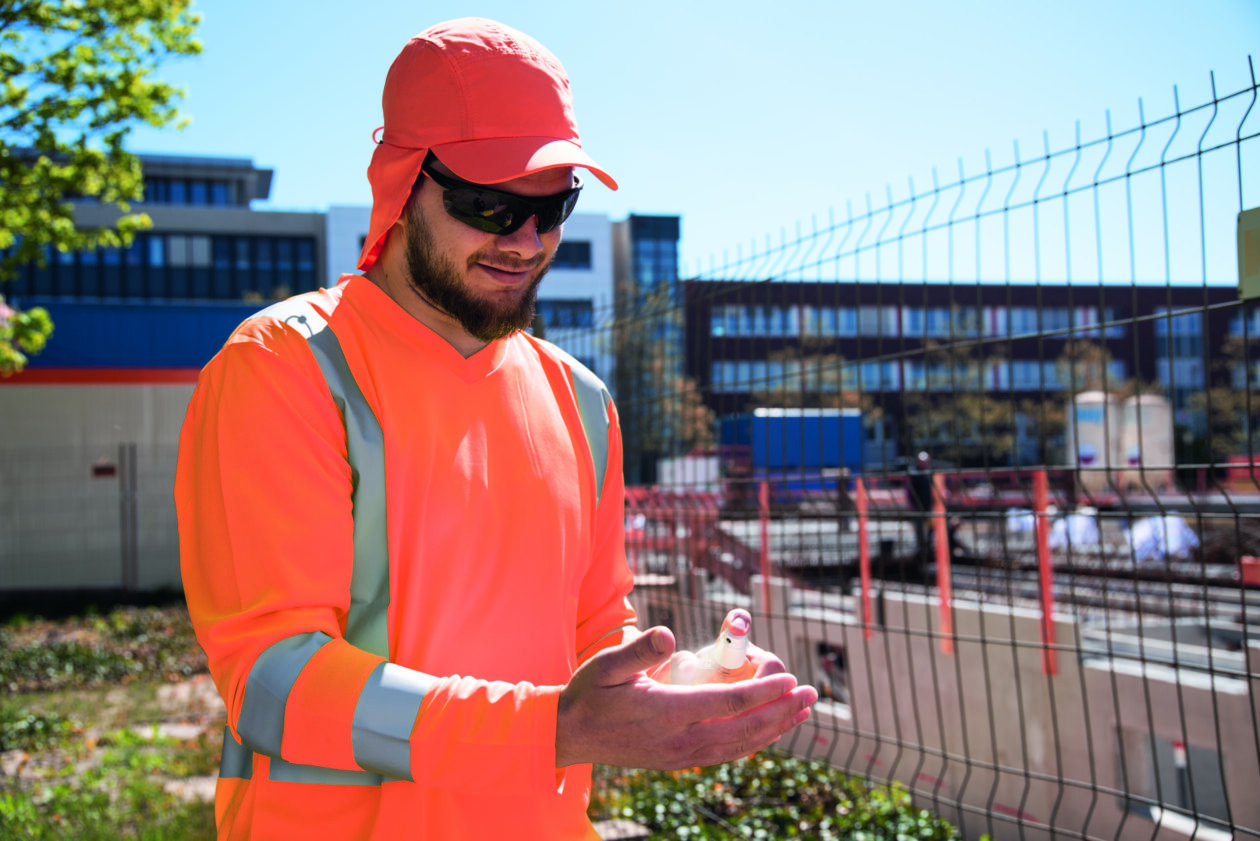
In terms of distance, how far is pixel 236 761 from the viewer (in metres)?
1.45

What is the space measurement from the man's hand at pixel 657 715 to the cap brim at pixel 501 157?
0.74m

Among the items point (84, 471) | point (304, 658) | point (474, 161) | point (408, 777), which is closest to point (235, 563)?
point (304, 658)

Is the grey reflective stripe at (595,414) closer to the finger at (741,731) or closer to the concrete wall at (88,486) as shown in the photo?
the finger at (741,731)

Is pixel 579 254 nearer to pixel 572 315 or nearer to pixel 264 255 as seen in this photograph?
pixel 264 255

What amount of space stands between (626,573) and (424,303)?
0.63 m

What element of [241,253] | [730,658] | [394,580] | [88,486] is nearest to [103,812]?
[394,580]

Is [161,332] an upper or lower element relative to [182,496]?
upper

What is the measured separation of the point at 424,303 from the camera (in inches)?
63.8

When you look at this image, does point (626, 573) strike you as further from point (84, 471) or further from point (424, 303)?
point (84, 471)

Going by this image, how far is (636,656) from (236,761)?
0.72 meters

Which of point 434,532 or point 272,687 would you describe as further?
point 434,532

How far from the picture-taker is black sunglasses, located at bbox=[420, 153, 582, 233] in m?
1.52

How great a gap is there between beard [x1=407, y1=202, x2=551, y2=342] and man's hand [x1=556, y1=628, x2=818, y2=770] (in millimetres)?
654

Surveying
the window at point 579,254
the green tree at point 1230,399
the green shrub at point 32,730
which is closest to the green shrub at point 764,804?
the green shrub at point 32,730
